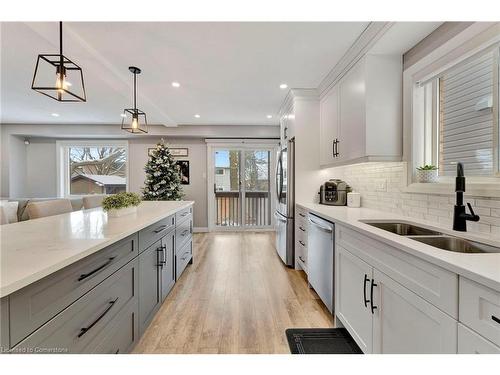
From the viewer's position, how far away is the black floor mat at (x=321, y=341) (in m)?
1.67

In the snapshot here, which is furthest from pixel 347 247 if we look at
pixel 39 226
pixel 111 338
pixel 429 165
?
pixel 39 226

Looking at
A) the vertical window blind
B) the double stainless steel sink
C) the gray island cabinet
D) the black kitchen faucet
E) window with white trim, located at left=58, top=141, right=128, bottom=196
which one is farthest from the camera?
window with white trim, located at left=58, top=141, right=128, bottom=196

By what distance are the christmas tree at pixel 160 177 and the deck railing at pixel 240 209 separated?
1.23 meters

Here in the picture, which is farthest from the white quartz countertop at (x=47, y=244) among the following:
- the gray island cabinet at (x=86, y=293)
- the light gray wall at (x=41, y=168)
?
the light gray wall at (x=41, y=168)

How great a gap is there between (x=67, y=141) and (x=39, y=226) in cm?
565

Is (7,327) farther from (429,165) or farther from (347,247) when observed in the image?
(429,165)

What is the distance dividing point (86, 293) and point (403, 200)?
2.40 meters

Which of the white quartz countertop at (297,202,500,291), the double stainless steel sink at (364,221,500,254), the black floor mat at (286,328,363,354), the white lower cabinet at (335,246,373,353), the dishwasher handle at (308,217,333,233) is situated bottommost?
the black floor mat at (286,328,363,354)

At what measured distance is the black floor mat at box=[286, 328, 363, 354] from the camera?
1673 mm

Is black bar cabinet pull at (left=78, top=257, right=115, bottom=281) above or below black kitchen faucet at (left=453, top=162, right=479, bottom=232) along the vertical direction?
below

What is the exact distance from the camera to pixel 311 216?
8.38 ft

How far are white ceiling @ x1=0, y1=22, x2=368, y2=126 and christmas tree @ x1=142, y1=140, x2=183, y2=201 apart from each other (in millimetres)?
1210

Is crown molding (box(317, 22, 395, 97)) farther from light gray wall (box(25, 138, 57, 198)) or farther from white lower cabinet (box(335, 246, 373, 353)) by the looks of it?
light gray wall (box(25, 138, 57, 198))

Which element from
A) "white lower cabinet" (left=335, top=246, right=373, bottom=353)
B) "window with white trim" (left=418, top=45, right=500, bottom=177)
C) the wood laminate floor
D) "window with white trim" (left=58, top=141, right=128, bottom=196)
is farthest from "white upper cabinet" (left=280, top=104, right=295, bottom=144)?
"window with white trim" (left=58, top=141, right=128, bottom=196)
